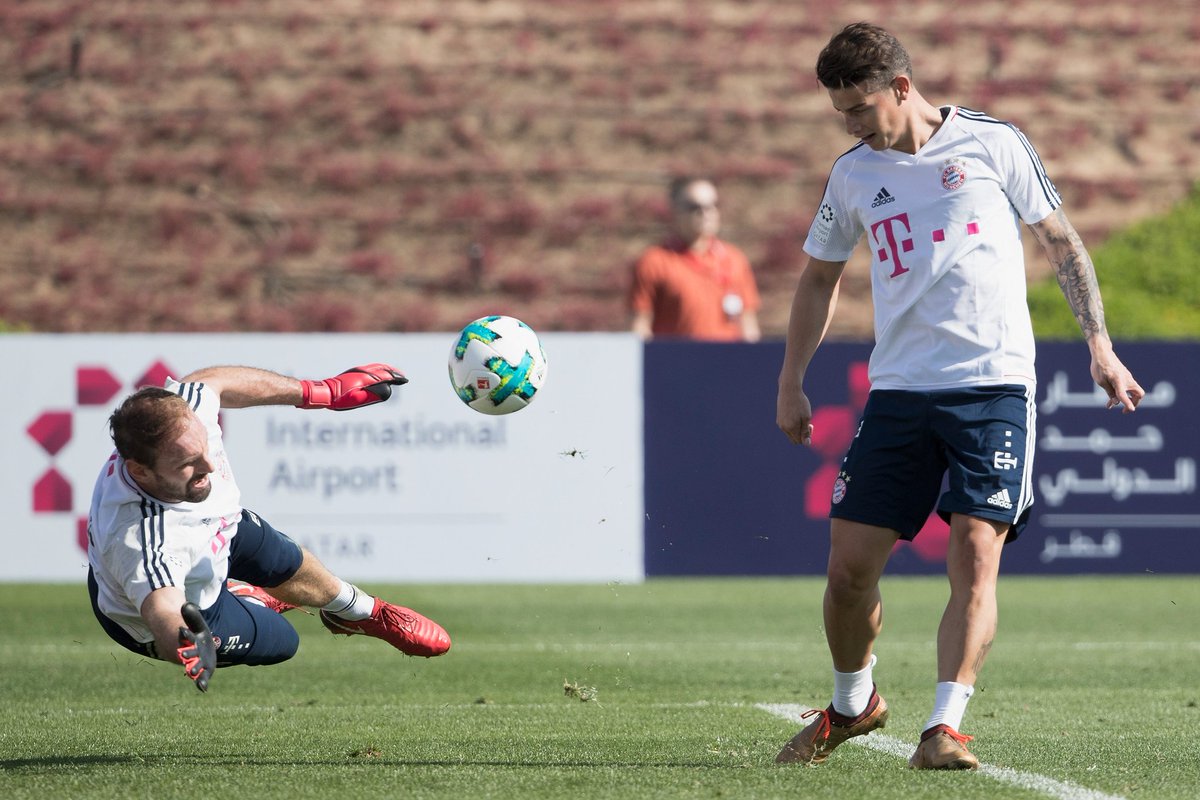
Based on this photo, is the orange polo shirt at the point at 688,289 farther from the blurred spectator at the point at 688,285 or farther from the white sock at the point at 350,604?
the white sock at the point at 350,604

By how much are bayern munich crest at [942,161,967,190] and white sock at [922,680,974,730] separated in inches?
57.6

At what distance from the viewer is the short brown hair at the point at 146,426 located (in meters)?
5.07

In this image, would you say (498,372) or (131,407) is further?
(498,372)

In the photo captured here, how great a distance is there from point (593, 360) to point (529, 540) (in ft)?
4.31

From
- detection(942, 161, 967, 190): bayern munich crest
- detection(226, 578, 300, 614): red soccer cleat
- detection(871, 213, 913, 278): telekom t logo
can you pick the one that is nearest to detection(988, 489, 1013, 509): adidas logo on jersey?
detection(871, 213, 913, 278): telekom t logo

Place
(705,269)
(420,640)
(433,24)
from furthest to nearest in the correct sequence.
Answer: (433,24) → (705,269) → (420,640)

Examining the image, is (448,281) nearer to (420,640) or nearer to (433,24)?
(433,24)

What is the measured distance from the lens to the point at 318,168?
84.9ft

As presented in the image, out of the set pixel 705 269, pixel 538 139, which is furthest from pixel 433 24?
pixel 705 269

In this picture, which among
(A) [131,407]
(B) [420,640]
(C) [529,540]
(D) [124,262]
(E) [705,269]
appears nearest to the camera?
(A) [131,407]

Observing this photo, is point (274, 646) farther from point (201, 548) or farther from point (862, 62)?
point (862, 62)

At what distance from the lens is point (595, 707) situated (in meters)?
6.70

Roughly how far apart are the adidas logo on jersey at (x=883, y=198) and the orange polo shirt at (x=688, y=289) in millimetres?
7112

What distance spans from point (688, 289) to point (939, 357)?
737cm
